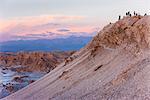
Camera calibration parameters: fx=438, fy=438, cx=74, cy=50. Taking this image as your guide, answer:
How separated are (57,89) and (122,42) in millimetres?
3994

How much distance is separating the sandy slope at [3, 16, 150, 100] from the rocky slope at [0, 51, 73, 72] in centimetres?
3985

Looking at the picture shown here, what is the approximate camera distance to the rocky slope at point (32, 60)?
2663 inches

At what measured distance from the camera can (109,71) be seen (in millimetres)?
19828

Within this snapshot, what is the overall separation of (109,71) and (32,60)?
57.5 meters

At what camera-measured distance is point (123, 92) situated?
16.2m

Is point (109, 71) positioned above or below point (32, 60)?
above

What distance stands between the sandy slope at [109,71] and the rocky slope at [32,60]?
131 ft

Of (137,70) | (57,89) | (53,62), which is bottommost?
(53,62)

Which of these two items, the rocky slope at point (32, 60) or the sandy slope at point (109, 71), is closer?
the sandy slope at point (109, 71)

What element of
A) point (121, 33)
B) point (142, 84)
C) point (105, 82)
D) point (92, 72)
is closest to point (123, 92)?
point (142, 84)

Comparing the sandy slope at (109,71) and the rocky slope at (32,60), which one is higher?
the sandy slope at (109,71)

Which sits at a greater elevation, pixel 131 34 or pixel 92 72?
pixel 131 34

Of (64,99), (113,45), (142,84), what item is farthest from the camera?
(113,45)

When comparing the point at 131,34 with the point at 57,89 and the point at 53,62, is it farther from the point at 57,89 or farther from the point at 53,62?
the point at 53,62
